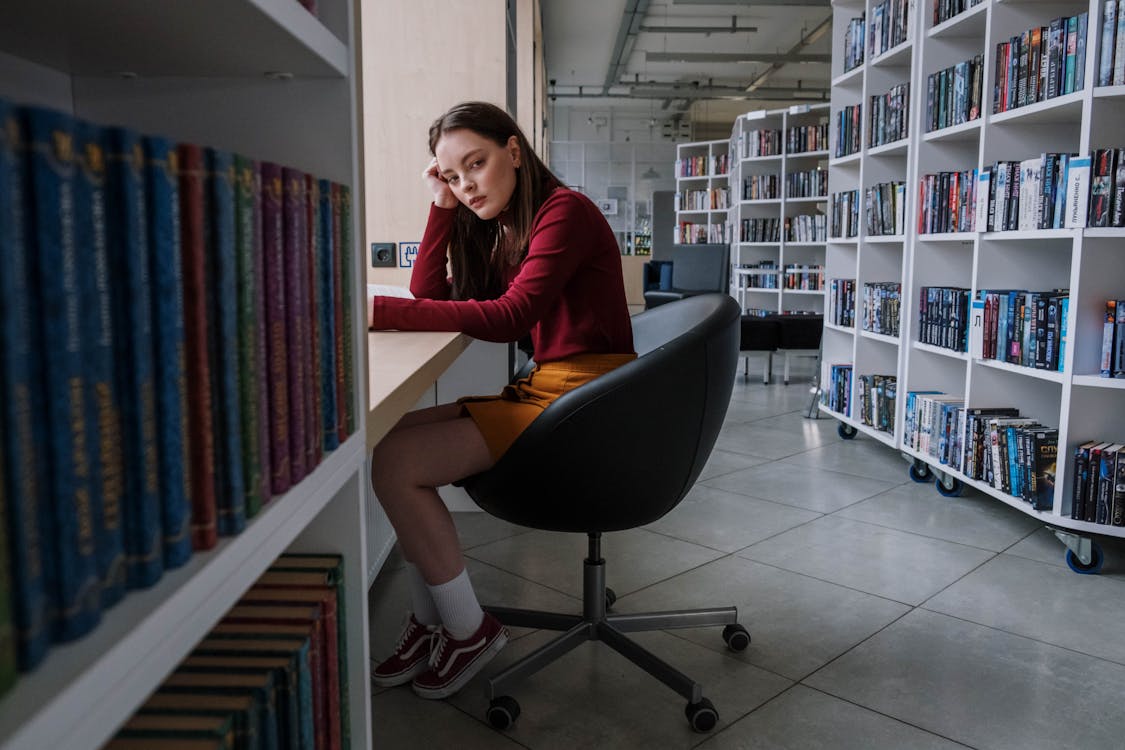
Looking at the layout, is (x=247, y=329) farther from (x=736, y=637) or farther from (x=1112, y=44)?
(x=1112, y=44)

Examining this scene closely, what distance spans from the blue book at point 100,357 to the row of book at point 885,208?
3.41 m

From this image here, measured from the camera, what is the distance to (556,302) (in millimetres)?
1700

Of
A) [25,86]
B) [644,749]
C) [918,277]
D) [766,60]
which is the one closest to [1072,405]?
[918,277]

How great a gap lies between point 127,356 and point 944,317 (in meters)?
3.15

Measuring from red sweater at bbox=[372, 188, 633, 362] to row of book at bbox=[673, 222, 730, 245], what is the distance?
7.38 metres

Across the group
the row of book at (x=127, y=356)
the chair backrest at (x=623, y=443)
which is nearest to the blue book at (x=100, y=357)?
the row of book at (x=127, y=356)

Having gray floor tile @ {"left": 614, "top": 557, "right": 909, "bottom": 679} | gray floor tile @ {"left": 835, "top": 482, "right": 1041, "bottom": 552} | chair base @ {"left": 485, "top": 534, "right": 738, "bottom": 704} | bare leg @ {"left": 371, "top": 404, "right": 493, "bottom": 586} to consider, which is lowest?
gray floor tile @ {"left": 614, "top": 557, "right": 909, "bottom": 679}

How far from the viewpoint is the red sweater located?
1493mm

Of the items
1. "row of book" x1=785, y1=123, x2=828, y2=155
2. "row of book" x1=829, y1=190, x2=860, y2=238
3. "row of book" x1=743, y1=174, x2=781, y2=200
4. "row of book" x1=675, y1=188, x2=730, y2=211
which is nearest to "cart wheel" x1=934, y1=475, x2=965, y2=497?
"row of book" x1=829, y1=190, x2=860, y2=238

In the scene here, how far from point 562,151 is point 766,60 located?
530 centimetres

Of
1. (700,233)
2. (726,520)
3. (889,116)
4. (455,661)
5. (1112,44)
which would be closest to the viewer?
(455,661)

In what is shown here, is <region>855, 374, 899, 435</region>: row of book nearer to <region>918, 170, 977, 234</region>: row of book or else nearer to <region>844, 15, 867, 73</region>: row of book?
<region>918, 170, 977, 234</region>: row of book

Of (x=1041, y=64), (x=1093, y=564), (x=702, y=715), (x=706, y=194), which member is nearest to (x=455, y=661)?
(x=702, y=715)

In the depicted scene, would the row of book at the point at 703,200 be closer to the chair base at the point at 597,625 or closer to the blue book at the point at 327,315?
the chair base at the point at 597,625
